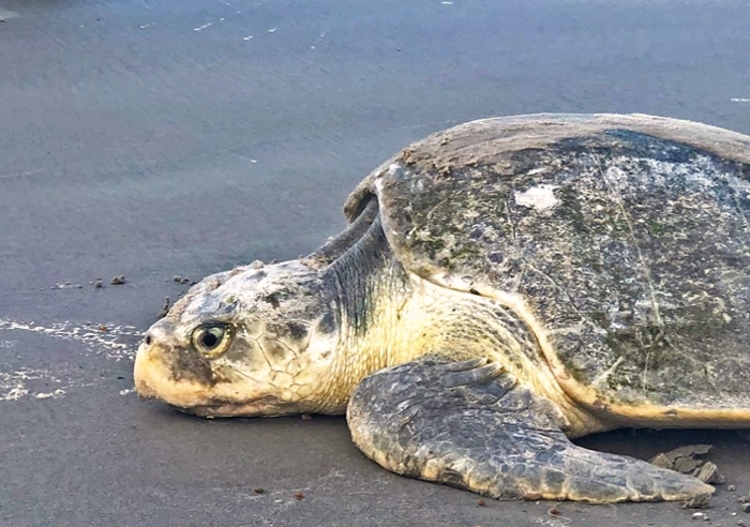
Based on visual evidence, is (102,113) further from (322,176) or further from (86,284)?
(86,284)

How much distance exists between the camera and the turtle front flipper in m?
2.59

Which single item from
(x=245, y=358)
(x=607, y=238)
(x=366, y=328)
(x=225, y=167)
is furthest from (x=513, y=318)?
(x=225, y=167)

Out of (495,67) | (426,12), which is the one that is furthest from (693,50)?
(426,12)

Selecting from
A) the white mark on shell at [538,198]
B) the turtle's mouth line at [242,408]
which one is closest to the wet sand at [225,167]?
the turtle's mouth line at [242,408]

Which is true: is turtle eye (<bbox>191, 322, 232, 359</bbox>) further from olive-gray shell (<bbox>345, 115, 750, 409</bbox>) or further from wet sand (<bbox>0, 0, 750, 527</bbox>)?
olive-gray shell (<bbox>345, 115, 750, 409</bbox>)

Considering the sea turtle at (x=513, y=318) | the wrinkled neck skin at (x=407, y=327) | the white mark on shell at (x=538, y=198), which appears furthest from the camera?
the white mark on shell at (x=538, y=198)

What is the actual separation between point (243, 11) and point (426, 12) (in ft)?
3.39

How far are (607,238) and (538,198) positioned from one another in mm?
204

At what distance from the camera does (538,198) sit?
→ 3086 millimetres

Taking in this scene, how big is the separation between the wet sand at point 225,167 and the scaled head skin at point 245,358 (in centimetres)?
7

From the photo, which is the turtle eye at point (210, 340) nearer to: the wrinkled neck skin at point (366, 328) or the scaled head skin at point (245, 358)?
the scaled head skin at point (245, 358)

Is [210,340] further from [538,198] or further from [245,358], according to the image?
[538,198]

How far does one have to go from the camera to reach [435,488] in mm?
2668

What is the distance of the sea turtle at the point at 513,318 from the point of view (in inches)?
109
